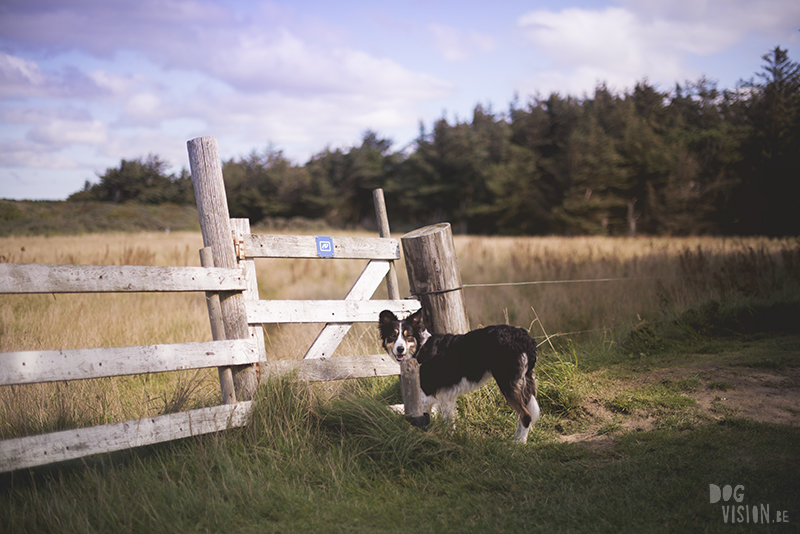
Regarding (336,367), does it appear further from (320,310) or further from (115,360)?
(115,360)

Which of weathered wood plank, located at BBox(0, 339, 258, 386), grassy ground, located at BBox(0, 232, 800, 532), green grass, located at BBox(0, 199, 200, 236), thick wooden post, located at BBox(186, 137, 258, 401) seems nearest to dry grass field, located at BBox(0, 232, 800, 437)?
grassy ground, located at BBox(0, 232, 800, 532)

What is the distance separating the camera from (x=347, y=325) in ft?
13.8

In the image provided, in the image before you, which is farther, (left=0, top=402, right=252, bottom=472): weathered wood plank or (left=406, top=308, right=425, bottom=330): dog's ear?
(left=406, top=308, right=425, bottom=330): dog's ear

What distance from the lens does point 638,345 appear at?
6.28 metres

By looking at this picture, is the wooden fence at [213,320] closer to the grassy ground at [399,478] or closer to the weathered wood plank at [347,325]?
the weathered wood plank at [347,325]

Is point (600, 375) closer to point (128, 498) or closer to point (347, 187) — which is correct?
point (128, 498)

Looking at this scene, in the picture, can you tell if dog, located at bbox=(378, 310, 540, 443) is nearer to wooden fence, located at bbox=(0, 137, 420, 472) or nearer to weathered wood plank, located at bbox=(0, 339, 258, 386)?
wooden fence, located at bbox=(0, 137, 420, 472)

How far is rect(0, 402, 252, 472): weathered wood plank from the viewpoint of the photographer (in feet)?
8.32

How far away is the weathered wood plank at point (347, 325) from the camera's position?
4.02 metres

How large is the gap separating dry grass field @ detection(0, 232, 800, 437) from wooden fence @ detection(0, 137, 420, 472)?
552mm

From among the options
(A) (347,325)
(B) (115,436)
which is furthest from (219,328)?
(A) (347,325)

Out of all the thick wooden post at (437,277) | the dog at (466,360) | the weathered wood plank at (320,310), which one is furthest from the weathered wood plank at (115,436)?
the thick wooden post at (437,277)

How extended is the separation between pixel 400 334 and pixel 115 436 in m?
2.05

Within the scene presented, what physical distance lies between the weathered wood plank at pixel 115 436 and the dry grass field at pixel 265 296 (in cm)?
47
